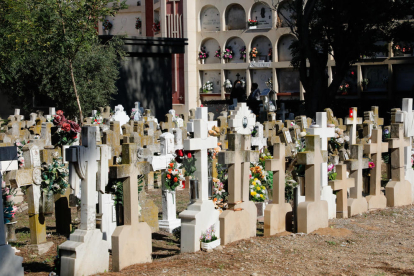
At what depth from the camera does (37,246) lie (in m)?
7.05

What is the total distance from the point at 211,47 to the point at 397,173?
71.9 feet

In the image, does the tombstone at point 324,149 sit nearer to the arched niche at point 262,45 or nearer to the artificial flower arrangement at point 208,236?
the artificial flower arrangement at point 208,236

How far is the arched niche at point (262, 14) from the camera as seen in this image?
28906mm

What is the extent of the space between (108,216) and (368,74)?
20810 millimetres

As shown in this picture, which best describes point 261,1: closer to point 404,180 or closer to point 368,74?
point 368,74

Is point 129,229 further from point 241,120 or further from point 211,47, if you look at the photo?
point 211,47

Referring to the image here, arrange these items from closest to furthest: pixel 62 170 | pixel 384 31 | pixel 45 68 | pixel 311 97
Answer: pixel 62 170, pixel 45 68, pixel 311 97, pixel 384 31

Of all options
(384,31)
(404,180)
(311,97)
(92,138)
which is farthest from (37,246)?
(384,31)

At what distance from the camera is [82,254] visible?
539 centimetres

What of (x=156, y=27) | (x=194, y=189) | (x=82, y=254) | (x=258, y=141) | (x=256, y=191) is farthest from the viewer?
(x=156, y=27)

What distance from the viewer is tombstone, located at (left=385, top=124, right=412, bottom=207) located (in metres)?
9.08

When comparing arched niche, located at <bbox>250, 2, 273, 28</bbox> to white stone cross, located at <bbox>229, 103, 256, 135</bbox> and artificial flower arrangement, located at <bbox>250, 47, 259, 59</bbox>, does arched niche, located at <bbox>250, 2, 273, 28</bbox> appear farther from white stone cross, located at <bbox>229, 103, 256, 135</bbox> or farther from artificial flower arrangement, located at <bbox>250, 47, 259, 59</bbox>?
white stone cross, located at <bbox>229, 103, 256, 135</bbox>

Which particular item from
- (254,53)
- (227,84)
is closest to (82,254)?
(254,53)

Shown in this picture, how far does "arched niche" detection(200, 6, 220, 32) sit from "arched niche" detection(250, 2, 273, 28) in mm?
1974
